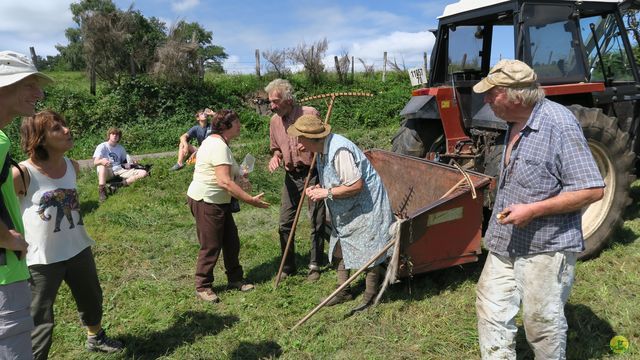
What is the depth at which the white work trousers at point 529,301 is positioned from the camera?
2.22m

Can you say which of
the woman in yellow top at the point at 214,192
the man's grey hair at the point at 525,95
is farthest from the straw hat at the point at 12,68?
the man's grey hair at the point at 525,95

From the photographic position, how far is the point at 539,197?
85.2 inches

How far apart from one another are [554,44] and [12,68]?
4.06 meters

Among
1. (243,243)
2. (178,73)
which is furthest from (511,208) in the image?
(178,73)

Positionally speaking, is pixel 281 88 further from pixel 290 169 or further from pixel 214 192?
pixel 214 192

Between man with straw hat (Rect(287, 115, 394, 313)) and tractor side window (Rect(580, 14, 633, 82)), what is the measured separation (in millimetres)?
2488

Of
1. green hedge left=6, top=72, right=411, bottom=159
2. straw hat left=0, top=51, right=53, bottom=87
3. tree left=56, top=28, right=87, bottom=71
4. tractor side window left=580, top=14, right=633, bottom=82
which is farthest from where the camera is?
tree left=56, top=28, right=87, bottom=71

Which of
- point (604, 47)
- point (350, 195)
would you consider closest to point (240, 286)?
point (350, 195)

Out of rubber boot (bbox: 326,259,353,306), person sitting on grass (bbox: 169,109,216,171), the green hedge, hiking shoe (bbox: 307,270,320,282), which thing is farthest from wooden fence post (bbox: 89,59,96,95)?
rubber boot (bbox: 326,259,353,306)

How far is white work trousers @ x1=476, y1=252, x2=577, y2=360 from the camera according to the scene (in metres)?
2.22

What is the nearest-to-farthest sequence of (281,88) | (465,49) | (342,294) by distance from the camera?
(342,294), (281,88), (465,49)

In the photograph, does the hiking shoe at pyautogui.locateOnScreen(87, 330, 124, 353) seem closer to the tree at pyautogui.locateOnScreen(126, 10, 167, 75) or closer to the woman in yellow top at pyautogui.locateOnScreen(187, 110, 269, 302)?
the woman in yellow top at pyautogui.locateOnScreen(187, 110, 269, 302)

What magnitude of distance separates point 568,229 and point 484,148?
233 cm

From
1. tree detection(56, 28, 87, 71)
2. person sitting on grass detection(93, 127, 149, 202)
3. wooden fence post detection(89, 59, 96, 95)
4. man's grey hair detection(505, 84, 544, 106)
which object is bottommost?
person sitting on grass detection(93, 127, 149, 202)
